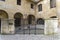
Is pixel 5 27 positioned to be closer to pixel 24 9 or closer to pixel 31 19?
pixel 24 9

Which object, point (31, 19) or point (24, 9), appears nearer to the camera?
point (24, 9)

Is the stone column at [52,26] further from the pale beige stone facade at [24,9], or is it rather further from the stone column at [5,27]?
the pale beige stone facade at [24,9]

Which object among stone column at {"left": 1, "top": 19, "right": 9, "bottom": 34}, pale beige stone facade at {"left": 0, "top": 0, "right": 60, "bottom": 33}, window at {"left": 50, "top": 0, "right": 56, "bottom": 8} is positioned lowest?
stone column at {"left": 1, "top": 19, "right": 9, "bottom": 34}

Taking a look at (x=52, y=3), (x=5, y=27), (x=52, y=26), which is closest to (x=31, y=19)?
(x=52, y=3)

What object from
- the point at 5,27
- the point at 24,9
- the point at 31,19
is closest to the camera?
the point at 5,27

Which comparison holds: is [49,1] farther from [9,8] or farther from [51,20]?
[51,20]

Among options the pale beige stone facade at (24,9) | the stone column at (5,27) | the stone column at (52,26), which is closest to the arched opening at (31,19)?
the pale beige stone facade at (24,9)

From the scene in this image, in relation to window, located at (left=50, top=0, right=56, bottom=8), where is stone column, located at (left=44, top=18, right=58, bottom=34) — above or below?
below

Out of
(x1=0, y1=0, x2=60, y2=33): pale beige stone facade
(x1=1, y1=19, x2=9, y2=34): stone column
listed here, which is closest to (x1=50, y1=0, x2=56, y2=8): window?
(x1=0, y1=0, x2=60, y2=33): pale beige stone facade

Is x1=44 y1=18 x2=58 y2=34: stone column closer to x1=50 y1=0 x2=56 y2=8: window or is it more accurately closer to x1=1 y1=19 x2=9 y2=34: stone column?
x1=1 y1=19 x2=9 y2=34: stone column

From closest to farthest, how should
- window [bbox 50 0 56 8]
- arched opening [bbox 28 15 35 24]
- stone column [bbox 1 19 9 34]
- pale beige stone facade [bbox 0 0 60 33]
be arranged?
stone column [bbox 1 19 9 34]
pale beige stone facade [bbox 0 0 60 33]
window [bbox 50 0 56 8]
arched opening [bbox 28 15 35 24]

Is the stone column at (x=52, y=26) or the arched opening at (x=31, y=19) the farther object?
the arched opening at (x=31, y=19)

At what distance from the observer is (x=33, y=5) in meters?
27.0

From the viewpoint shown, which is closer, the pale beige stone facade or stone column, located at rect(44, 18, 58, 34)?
stone column, located at rect(44, 18, 58, 34)
